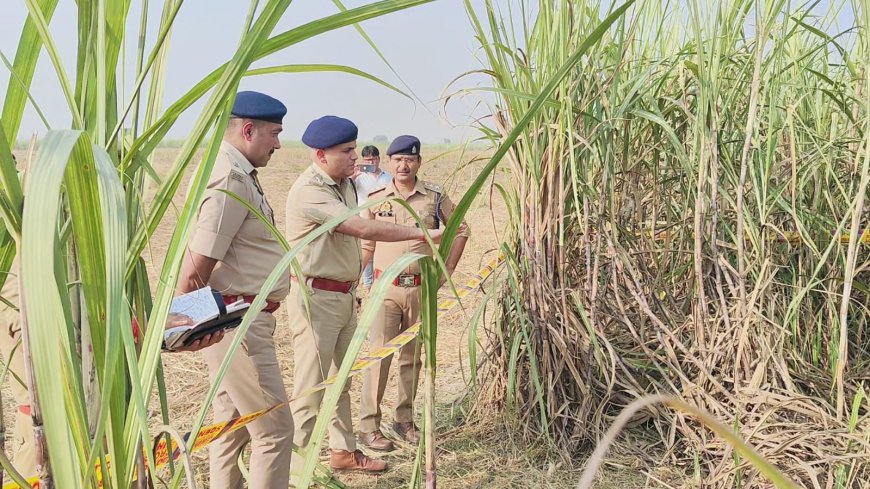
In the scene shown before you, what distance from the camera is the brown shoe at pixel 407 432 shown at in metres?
3.82

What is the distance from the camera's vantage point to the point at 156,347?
2.86ft

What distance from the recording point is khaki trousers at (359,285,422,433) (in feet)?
12.3

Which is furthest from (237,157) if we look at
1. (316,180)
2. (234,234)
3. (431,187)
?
(431,187)

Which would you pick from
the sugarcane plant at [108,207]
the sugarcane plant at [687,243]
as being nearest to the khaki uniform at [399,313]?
the sugarcane plant at [687,243]

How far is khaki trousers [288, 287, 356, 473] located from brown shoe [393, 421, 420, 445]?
46 centimetres

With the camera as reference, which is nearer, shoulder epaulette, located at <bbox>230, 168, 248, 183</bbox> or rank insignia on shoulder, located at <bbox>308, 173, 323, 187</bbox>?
shoulder epaulette, located at <bbox>230, 168, 248, 183</bbox>

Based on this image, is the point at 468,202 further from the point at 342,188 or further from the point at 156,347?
the point at 342,188

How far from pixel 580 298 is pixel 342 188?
1337 millimetres

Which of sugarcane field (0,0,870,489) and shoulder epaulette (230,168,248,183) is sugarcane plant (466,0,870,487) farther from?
shoulder epaulette (230,168,248,183)

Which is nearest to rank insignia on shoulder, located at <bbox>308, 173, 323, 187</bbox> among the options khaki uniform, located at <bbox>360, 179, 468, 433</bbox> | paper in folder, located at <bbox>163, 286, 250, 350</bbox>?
khaki uniform, located at <bbox>360, 179, 468, 433</bbox>

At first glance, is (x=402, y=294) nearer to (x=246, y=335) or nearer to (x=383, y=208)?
(x=383, y=208)

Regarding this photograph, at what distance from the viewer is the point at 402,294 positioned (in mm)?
3877

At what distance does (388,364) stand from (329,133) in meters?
1.25

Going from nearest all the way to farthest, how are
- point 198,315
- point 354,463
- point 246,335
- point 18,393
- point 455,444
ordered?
point 198,315 → point 18,393 → point 246,335 → point 354,463 → point 455,444
